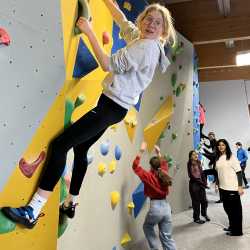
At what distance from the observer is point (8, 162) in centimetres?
156


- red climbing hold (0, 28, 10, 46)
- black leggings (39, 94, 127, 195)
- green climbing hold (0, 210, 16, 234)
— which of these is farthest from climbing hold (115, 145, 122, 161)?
red climbing hold (0, 28, 10, 46)

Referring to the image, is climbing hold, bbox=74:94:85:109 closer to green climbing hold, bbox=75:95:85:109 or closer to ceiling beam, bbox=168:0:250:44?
green climbing hold, bbox=75:95:85:109

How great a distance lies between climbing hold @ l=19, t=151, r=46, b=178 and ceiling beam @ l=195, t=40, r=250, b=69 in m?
5.50

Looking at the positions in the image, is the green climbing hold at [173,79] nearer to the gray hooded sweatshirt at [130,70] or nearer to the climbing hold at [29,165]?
the gray hooded sweatshirt at [130,70]

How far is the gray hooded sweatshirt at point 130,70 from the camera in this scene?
72.3 inches

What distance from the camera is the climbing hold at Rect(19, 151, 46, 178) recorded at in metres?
1.63

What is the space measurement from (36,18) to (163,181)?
2.11 metres

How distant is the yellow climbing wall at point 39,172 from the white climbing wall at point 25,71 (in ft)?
0.17

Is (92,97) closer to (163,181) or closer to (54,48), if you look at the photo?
(54,48)

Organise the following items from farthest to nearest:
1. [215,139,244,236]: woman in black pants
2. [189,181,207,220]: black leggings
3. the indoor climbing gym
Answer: [189,181,207,220]: black leggings < [215,139,244,236]: woman in black pants < the indoor climbing gym

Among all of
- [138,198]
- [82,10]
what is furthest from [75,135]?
[138,198]

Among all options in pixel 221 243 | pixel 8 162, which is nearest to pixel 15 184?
pixel 8 162

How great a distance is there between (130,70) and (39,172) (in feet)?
2.34

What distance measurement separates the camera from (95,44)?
1882 millimetres
